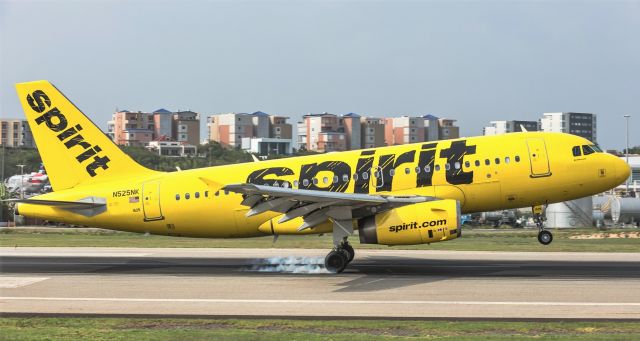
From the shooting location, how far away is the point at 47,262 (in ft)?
130

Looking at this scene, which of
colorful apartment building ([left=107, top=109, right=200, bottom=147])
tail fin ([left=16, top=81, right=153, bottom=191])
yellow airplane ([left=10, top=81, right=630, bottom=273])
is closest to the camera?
yellow airplane ([left=10, top=81, right=630, bottom=273])

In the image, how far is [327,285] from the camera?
3000 centimetres

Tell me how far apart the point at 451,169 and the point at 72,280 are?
15.5m

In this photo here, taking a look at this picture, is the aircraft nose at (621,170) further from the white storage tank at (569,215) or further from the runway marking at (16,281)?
the white storage tank at (569,215)

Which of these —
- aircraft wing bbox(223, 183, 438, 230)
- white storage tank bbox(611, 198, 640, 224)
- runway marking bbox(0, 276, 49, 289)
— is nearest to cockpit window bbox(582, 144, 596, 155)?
aircraft wing bbox(223, 183, 438, 230)

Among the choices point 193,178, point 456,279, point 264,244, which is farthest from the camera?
point 264,244

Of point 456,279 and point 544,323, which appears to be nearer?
point 544,323

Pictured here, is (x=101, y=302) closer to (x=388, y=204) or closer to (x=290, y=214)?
(x=290, y=214)

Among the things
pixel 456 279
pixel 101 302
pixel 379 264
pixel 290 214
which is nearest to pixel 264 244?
pixel 379 264

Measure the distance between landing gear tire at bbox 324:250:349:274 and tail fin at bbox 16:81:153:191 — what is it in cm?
1009

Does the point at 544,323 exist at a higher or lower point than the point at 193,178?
lower

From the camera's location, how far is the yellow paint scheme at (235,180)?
1346 inches

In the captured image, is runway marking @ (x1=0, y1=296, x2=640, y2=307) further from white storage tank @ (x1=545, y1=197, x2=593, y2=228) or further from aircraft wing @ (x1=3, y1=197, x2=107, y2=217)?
white storage tank @ (x1=545, y1=197, x2=593, y2=228)

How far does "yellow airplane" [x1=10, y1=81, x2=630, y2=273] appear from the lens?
32156 millimetres
